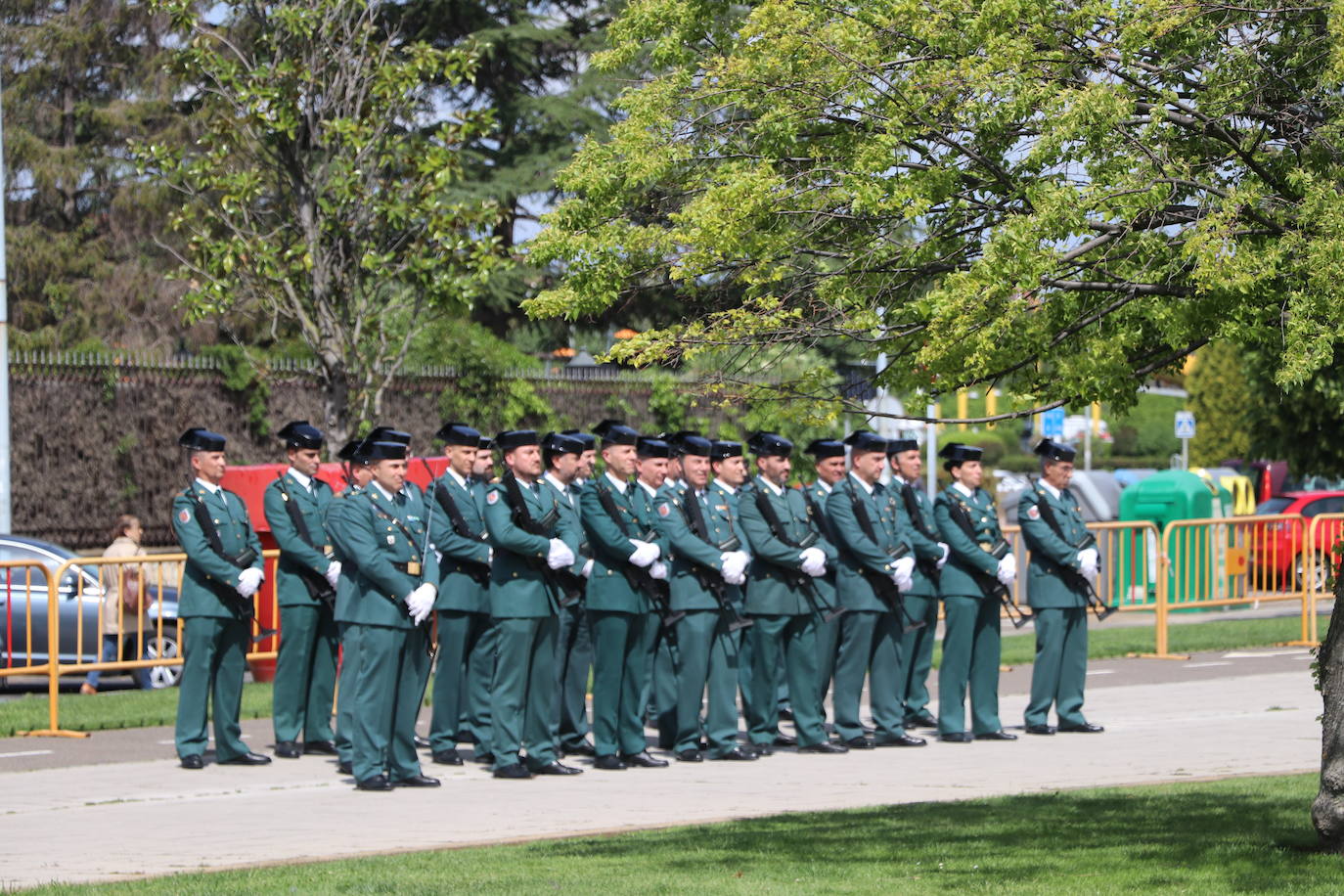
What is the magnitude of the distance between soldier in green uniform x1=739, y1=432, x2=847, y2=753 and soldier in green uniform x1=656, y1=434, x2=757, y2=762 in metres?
0.22

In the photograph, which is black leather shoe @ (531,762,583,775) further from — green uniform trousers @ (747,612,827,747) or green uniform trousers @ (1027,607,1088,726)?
green uniform trousers @ (1027,607,1088,726)

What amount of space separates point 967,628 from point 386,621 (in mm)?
4167

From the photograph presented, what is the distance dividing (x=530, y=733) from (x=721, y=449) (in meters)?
2.36

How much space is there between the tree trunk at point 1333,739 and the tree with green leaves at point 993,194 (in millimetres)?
11

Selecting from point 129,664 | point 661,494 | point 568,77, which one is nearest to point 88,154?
point 568,77

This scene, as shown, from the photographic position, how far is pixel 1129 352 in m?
7.90

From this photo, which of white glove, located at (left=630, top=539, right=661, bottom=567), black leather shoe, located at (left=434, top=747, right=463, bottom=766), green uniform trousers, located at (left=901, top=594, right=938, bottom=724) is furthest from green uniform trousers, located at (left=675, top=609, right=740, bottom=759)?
green uniform trousers, located at (left=901, top=594, right=938, bottom=724)

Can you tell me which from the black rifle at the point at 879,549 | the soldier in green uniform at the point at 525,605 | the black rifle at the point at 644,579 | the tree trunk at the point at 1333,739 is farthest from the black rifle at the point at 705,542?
the tree trunk at the point at 1333,739

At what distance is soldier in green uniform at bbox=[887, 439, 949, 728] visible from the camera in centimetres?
1316

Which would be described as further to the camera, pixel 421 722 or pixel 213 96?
pixel 213 96

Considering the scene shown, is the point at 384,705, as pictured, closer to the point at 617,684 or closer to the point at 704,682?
the point at 617,684

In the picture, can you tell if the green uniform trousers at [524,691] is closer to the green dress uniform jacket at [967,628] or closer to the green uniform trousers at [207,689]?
the green uniform trousers at [207,689]

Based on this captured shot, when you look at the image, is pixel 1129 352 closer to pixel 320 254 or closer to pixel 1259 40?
pixel 1259 40

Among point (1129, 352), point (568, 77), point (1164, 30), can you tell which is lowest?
point (1129, 352)
